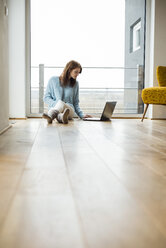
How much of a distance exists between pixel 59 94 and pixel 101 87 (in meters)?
1.02

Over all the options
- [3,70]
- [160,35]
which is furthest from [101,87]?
[3,70]

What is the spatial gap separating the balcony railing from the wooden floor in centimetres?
344

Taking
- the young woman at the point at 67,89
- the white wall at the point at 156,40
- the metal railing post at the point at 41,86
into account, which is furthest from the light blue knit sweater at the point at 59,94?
the white wall at the point at 156,40

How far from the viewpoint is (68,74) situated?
4070 mm

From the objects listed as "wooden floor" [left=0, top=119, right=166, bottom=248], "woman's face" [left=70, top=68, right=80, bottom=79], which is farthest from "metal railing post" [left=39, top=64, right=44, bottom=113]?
"wooden floor" [left=0, top=119, right=166, bottom=248]

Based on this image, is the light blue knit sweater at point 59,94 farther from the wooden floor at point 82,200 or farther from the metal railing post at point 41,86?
the wooden floor at point 82,200

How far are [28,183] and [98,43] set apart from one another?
4.14 meters

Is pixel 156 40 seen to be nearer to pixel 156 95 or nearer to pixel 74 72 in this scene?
pixel 156 95

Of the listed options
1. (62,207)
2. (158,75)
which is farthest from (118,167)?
(158,75)

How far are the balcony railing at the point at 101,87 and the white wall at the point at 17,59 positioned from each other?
343mm

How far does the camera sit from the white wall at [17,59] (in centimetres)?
443

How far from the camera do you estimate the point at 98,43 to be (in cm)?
481

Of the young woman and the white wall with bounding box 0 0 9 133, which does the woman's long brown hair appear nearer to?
the young woman

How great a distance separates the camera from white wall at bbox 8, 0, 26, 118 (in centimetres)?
443
